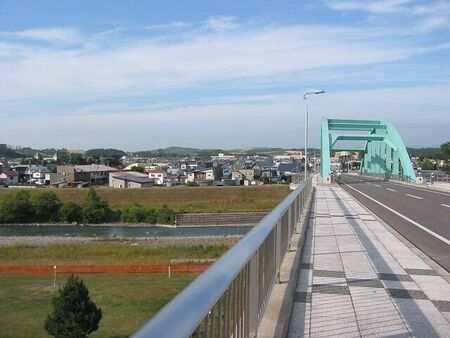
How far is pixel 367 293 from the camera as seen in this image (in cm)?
539

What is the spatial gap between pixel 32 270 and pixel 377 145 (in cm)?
5097

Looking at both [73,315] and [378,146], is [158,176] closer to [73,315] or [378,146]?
[378,146]

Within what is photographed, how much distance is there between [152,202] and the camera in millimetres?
68000

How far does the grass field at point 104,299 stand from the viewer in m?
18.5

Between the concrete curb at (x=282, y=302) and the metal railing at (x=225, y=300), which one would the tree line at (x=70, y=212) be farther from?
the metal railing at (x=225, y=300)

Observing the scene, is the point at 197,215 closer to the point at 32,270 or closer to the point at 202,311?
the point at 32,270

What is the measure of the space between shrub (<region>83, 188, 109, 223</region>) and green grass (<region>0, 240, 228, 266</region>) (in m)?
20.6

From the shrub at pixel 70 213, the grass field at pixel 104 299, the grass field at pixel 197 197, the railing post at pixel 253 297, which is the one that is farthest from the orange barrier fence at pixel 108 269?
the grass field at pixel 197 197

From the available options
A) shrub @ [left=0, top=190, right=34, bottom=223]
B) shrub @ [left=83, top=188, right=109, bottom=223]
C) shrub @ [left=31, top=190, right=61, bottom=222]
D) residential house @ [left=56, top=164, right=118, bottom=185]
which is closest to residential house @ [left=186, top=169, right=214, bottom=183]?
residential house @ [left=56, top=164, right=118, bottom=185]

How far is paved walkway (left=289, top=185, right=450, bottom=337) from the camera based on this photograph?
4.24m

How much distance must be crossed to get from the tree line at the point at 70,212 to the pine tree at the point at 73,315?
1631 inches

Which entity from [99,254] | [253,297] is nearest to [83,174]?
[99,254]

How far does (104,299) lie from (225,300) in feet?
68.3

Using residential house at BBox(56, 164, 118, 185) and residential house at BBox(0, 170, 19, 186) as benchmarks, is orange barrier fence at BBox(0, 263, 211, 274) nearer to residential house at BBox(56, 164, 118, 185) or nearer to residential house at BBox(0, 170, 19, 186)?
residential house at BBox(56, 164, 118, 185)
